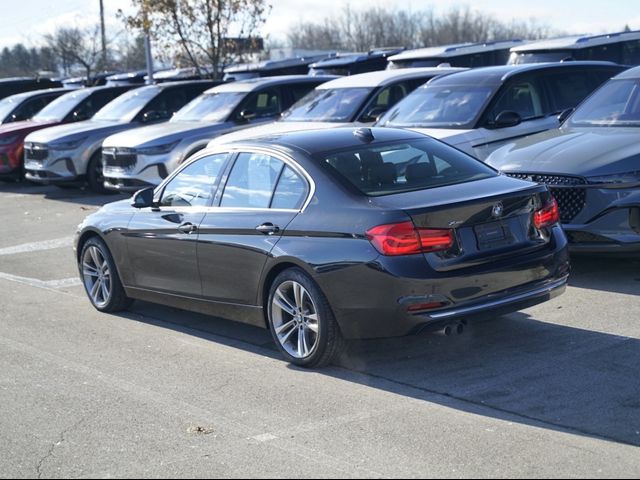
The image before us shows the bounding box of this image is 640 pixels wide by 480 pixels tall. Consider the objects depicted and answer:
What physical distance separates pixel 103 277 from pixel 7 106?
605 inches

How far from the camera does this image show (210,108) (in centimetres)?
1742

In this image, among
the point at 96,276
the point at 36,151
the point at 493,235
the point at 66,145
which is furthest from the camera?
the point at 36,151

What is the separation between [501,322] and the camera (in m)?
7.89

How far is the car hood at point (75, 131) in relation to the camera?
61.5 ft

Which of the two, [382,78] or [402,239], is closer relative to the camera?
[402,239]

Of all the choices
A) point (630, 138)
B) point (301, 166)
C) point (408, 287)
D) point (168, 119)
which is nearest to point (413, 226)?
point (408, 287)

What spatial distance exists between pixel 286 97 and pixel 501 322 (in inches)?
406

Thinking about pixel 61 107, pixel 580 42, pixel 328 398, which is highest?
pixel 580 42

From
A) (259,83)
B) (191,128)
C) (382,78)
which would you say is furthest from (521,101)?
(259,83)

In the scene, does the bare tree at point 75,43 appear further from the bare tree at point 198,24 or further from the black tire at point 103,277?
the black tire at point 103,277

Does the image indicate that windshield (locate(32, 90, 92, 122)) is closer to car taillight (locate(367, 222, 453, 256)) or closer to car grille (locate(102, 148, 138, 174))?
car grille (locate(102, 148, 138, 174))

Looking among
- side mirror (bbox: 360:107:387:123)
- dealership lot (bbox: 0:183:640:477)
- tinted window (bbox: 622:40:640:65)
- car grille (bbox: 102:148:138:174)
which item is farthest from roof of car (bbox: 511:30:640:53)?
dealership lot (bbox: 0:183:640:477)

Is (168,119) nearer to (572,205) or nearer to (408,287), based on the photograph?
(572,205)

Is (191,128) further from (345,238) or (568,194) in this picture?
(345,238)
